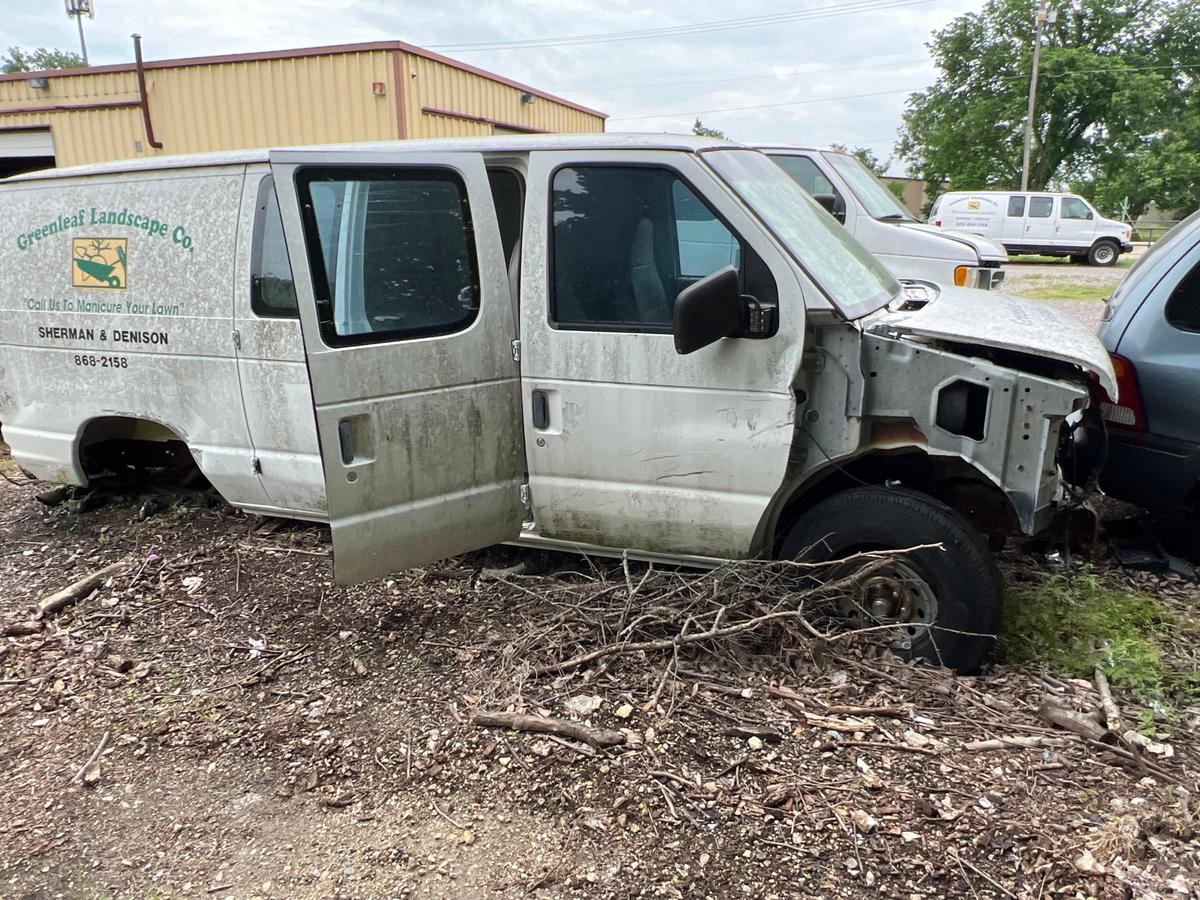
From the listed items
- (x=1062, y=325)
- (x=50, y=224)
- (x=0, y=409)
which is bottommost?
(x=0, y=409)

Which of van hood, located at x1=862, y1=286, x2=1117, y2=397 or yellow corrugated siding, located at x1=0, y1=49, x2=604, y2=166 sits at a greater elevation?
yellow corrugated siding, located at x1=0, y1=49, x2=604, y2=166

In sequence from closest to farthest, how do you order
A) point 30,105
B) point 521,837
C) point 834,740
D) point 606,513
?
point 521,837
point 834,740
point 606,513
point 30,105

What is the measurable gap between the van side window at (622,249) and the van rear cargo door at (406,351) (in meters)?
0.29

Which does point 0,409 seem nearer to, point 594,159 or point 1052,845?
point 594,159

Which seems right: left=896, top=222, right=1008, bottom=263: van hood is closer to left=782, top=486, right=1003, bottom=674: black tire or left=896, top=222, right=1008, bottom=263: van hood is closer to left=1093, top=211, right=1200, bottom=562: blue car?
left=1093, top=211, right=1200, bottom=562: blue car

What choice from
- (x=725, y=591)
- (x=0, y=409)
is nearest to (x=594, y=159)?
(x=725, y=591)

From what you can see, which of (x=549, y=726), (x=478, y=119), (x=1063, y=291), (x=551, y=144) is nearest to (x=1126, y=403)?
Result: (x=551, y=144)

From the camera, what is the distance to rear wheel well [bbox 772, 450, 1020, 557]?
12.0 feet

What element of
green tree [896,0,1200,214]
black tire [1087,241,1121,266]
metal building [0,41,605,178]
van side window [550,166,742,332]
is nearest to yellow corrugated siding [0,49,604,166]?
metal building [0,41,605,178]

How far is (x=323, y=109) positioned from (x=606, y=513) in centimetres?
1000

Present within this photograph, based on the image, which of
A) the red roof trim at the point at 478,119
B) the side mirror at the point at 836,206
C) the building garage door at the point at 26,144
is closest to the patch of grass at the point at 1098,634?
the side mirror at the point at 836,206

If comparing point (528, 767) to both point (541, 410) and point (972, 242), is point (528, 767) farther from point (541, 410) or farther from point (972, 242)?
point (972, 242)

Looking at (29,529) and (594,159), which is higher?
(594,159)

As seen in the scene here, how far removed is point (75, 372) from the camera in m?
4.70
